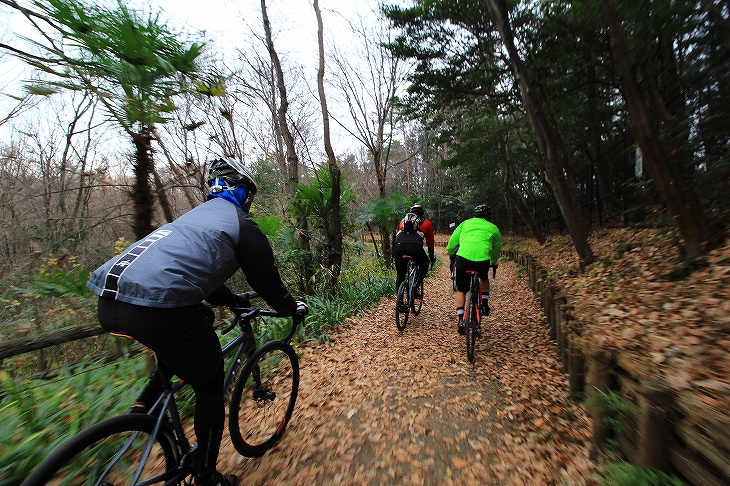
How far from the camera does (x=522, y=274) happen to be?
970 cm

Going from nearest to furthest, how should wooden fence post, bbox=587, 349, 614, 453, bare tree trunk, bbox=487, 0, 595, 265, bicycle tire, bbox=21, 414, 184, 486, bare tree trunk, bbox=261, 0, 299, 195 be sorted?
bicycle tire, bbox=21, 414, 184, 486
wooden fence post, bbox=587, 349, 614, 453
bare tree trunk, bbox=487, 0, 595, 265
bare tree trunk, bbox=261, 0, 299, 195

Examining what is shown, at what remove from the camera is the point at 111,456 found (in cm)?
150

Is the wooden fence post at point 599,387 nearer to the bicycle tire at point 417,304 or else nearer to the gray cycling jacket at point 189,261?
the gray cycling jacket at point 189,261

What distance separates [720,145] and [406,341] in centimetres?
509

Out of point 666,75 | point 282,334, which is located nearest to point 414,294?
point 282,334

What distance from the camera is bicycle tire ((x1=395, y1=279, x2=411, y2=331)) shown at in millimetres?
5137

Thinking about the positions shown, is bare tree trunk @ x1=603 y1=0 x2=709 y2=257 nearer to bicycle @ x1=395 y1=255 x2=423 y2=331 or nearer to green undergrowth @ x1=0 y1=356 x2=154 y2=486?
bicycle @ x1=395 y1=255 x2=423 y2=331

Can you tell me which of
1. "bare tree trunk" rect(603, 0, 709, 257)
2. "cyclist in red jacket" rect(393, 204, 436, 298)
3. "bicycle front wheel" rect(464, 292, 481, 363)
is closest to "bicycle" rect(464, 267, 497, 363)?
"bicycle front wheel" rect(464, 292, 481, 363)

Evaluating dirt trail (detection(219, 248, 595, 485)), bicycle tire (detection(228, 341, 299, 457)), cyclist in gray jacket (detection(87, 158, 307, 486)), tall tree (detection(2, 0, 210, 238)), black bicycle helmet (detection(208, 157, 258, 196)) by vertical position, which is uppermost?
tall tree (detection(2, 0, 210, 238))

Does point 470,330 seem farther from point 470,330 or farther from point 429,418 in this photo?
point 429,418

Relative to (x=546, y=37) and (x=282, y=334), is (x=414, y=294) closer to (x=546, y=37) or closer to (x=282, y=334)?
(x=282, y=334)

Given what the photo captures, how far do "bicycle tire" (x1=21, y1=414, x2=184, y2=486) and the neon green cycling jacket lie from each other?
3829mm

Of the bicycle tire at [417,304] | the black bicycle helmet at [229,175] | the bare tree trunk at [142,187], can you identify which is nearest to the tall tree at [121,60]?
the bare tree trunk at [142,187]

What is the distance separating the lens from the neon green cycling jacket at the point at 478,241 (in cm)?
445
